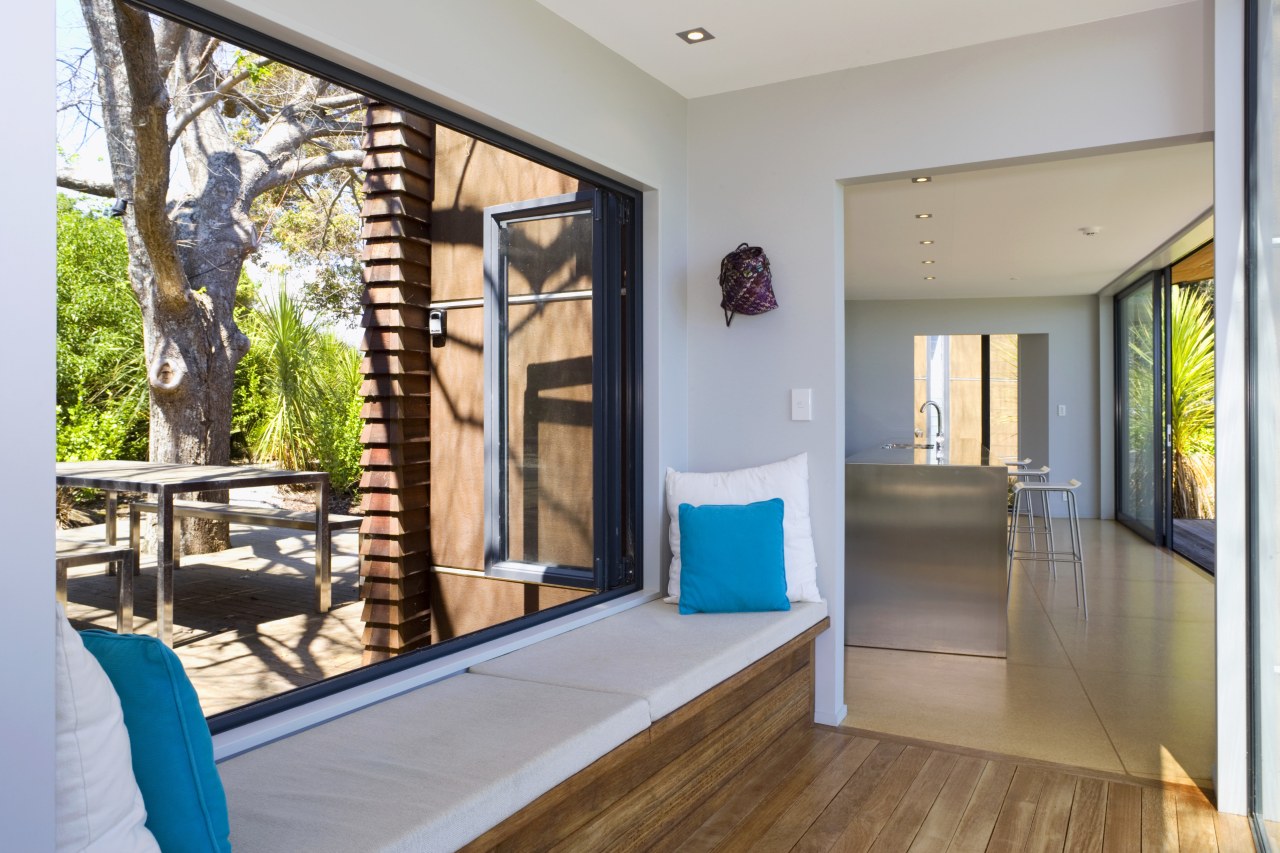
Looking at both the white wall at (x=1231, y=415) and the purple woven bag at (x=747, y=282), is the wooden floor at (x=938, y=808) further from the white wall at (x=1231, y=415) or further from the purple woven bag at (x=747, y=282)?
the purple woven bag at (x=747, y=282)

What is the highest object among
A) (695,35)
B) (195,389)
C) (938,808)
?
(695,35)

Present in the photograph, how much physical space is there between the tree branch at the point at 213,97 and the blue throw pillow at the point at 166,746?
1.35 m

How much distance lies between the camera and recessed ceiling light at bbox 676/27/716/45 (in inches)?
127

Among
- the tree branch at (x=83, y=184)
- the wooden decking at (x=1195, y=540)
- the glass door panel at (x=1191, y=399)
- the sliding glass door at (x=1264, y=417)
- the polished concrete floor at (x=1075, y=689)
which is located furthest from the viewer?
the glass door panel at (x=1191, y=399)

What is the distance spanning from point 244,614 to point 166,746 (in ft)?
3.96

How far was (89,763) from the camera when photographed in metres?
1.16

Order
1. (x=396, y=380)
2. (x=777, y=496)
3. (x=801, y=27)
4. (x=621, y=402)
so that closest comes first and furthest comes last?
(x=801, y=27)
(x=777, y=496)
(x=621, y=402)
(x=396, y=380)

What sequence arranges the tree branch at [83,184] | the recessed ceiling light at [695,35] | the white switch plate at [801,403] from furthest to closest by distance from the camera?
the white switch plate at [801,403] → the recessed ceiling light at [695,35] → the tree branch at [83,184]

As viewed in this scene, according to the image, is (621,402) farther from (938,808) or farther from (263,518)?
(938,808)

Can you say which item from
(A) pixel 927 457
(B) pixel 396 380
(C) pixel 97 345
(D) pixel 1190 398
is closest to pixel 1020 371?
(D) pixel 1190 398

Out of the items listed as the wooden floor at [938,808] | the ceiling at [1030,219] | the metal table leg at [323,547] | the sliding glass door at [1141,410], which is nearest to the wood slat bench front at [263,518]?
the metal table leg at [323,547]

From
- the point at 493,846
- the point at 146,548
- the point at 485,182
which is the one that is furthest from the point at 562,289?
the point at 493,846

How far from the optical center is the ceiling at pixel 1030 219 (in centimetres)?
502

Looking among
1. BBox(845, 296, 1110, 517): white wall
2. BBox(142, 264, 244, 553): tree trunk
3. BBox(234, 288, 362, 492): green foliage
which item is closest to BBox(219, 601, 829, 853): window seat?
BBox(142, 264, 244, 553): tree trunk
